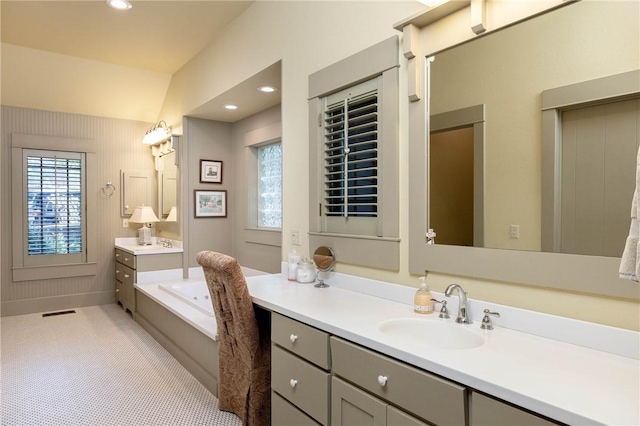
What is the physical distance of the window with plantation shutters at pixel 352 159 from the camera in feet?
7.10

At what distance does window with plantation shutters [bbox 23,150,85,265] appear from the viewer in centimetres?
478

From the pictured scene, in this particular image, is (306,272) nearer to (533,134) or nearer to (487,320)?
(487,320)

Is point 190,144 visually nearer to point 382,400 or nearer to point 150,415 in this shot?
point 150,415

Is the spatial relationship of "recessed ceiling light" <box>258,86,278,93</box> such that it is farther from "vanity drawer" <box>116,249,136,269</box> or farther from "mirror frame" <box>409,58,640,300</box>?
"vanity drawer" <box>116,249,136,269</box>

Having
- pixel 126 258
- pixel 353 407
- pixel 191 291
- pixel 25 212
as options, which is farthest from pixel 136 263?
pixel 353 407

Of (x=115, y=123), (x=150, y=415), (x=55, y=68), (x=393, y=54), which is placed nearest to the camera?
(x=393, y=54)

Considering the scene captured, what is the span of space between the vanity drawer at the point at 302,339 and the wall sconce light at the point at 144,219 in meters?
3.70

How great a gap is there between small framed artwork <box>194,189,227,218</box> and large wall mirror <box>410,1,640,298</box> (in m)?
3.40

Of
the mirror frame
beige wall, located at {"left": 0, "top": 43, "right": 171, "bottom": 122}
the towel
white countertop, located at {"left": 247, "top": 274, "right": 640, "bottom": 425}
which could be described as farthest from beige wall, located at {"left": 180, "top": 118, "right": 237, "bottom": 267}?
the towel

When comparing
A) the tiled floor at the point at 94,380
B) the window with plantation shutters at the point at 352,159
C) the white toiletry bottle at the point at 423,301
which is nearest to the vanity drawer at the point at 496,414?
the white toiletry bottle at the point at 423,301

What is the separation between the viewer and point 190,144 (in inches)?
184

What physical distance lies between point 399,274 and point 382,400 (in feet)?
2.42

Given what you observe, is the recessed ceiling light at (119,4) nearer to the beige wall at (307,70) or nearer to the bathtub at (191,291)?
the beige wall at (307,70)

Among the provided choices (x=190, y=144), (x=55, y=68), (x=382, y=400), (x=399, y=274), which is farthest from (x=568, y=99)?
(x=55, y=68)
